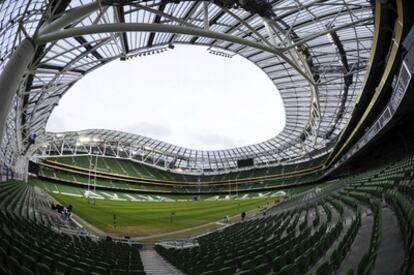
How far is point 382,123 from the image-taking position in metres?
22.8

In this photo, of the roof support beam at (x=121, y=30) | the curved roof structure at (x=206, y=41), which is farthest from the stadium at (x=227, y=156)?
the curved roof structure at (x=206, y=41)

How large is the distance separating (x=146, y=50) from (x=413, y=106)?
2624cm

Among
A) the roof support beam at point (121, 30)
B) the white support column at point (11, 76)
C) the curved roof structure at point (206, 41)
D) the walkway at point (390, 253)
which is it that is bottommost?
the walkway at point (390, 253)

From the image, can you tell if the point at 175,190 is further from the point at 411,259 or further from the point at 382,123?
the point at 411,259

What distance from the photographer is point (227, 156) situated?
289ft

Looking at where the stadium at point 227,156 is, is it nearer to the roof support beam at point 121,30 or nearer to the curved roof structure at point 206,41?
the roof support beam at point 121,30

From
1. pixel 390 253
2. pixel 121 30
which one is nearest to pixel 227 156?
pixel 121 30

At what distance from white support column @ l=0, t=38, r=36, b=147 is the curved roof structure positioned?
0.42 m

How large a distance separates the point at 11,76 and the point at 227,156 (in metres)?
76.4

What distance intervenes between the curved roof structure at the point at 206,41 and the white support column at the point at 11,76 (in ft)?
1.37

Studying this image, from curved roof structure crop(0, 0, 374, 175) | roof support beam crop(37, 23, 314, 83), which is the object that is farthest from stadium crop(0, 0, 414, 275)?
curved roof structure crop(0, 0, 374, 175)

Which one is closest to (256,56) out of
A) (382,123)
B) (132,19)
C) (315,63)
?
(315,63)

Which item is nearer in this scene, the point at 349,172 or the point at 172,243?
the point at 172,243

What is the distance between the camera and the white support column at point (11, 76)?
Answer: 42.1 ft
